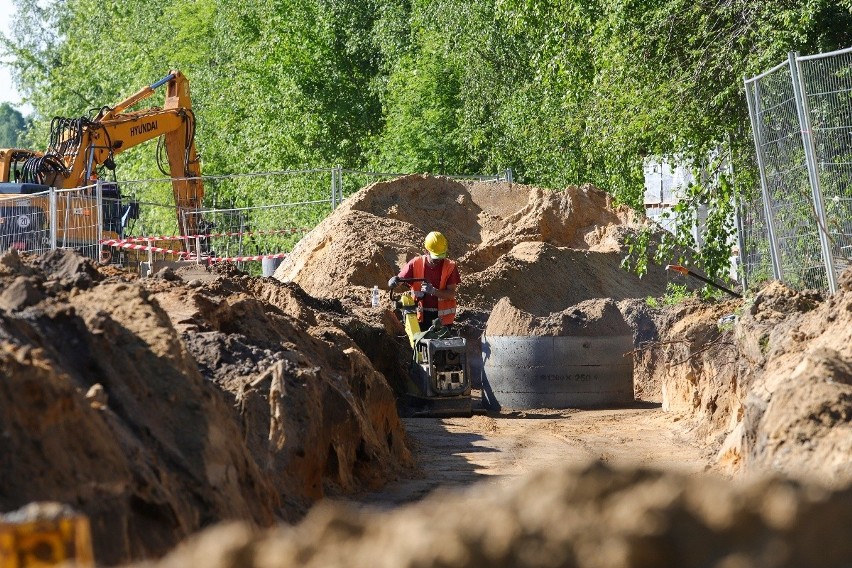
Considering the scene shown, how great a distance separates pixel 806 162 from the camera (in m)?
9.96

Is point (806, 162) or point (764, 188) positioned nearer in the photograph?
point (806, 162)

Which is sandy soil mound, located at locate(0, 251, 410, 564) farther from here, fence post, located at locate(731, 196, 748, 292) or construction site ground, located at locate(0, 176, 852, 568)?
fence post, located at locate(731, 196, 748, 292)

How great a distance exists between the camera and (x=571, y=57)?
1639 cm

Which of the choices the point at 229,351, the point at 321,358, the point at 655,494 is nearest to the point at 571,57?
the point at 321,358

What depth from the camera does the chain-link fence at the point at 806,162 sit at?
9.52 meters

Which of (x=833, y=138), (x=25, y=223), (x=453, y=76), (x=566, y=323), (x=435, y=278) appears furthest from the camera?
(x=453, y=76)

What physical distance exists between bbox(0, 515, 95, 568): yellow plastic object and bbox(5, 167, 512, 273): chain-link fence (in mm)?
15623

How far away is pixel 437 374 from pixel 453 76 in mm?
20742

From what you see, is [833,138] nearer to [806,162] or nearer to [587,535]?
[806,162]

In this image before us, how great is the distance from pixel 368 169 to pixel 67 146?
Answer: 13.9 metres

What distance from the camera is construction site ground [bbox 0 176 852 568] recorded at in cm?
290

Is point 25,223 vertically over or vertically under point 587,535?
over

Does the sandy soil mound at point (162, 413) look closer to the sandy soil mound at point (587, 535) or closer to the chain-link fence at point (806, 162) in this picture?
the sandy soil mound at point (587, 535)

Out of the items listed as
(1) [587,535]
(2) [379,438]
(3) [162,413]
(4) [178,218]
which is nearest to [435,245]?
(2) [379,438]
